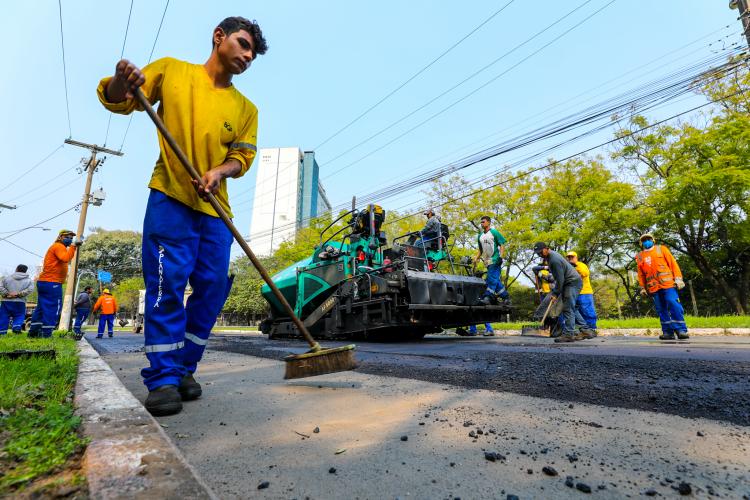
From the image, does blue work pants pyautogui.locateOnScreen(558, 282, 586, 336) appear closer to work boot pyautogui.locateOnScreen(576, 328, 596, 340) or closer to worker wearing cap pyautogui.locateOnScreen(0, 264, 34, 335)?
work boot pyautogui.locateOnScreen(576, 328, 596, 340)

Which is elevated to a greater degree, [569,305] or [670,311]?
[569,305]

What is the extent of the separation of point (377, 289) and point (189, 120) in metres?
4.96

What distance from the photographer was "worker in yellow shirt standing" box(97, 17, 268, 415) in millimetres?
2125

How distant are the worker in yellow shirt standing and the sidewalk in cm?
36

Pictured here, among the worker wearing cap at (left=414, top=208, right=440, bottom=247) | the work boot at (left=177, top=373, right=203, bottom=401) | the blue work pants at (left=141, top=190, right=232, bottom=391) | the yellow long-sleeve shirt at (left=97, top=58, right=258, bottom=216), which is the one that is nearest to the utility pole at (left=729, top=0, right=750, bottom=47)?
the worker wearing cap at (left=414, top=208, right=440, bottom=247)

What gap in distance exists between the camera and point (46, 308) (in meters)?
7.12

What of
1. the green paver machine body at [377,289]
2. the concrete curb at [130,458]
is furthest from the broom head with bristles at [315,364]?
the green paver machine body at [377,289]

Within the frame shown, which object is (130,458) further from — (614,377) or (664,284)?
(664,284)

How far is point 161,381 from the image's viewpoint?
2.03 metres

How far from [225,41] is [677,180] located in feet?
69.1

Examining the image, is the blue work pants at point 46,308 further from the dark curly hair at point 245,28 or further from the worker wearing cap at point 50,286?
the dark curly hair at point 245,28

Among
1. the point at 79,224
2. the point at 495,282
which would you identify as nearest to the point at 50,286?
the point at 495,282

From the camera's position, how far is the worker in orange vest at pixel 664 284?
6.25 meters

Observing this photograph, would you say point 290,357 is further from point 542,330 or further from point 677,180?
point 677,180
